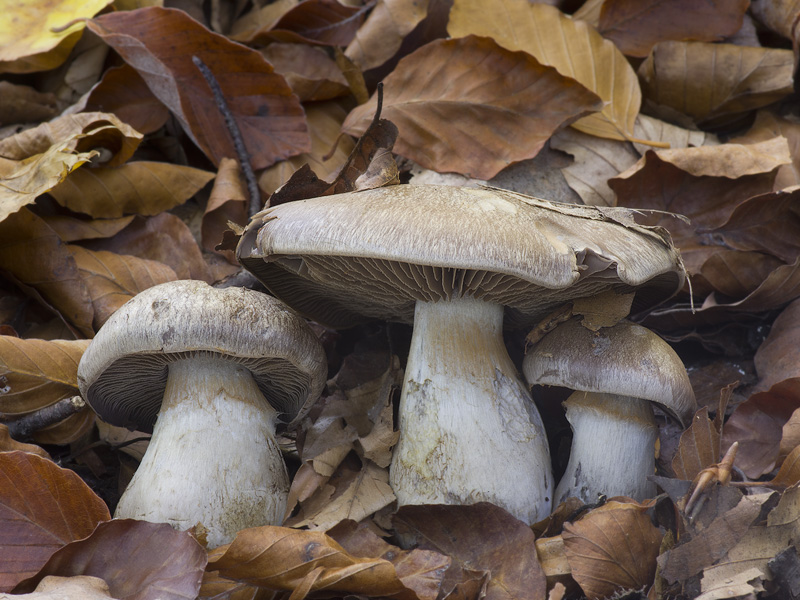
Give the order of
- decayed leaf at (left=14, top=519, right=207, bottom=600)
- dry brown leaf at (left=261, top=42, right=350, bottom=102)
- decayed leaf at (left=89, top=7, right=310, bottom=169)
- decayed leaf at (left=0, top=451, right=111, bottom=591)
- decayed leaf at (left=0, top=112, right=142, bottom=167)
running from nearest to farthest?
1. decayed leaf at (left=14, top=519, right=207, bottom=600)
2. decayed leaf at (left=0, top=451, right=111, bottom=591)
3. decayed leaf at (left=0, top=112, right=142, bottom=167)
4. decayed leaf at (left=89, top=7, right=310, bottom=169)
5. dry brown leaf at (left=261, top=42, right=350, bottom=102)

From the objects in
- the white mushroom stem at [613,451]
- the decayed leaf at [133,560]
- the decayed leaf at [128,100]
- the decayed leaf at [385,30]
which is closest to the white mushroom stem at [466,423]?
the white mushroom stem at [613,451]

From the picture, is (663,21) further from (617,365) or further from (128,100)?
(128,100)

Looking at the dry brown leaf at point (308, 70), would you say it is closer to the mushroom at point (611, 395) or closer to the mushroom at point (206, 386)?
the mushroom at point (206, 386)

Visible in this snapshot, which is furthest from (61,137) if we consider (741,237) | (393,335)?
(741,237)

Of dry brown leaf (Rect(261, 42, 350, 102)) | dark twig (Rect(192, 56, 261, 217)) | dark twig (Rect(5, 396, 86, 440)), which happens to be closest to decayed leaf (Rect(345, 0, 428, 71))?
dry brown leaf (Rect(261, 42, 350, 102))

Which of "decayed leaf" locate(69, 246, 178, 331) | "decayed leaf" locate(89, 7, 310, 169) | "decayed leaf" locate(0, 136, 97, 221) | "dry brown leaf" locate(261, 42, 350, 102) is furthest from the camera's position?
"dry brown leaf" locate(261, 42, 350, 102)

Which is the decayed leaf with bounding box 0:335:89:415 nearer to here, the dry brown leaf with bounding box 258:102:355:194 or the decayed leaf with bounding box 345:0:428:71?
the dry brown leaf with bounding box 258:102:355:194

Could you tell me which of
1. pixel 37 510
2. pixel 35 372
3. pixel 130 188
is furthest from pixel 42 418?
pixel 130 188
